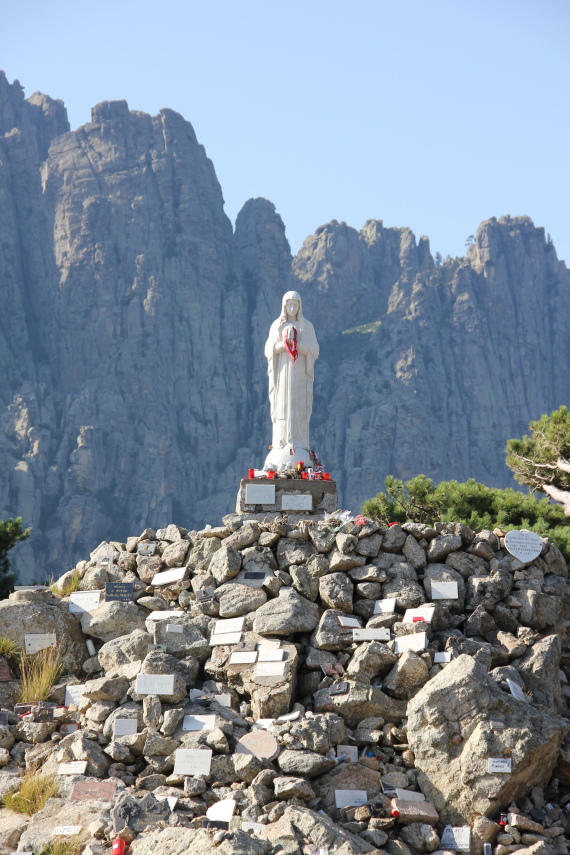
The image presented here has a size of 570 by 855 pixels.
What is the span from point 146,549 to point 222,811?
5.10 m

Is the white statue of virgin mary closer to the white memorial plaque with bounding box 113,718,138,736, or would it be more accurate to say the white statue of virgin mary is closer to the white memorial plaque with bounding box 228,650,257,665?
the white memorial plaque with bounding box 228,650,257,665

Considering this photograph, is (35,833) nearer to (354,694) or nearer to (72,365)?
(354,694)

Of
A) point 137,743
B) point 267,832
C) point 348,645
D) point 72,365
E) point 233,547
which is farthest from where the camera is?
point 72,365

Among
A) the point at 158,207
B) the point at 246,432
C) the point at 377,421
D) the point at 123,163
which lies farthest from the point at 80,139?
the point at 377,421

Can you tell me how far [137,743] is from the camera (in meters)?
10.7

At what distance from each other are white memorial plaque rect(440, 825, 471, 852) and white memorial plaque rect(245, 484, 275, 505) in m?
6.28

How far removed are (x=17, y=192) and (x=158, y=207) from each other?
14.6 m

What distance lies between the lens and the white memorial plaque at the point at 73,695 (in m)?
11.9

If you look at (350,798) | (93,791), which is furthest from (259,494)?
(93,791)

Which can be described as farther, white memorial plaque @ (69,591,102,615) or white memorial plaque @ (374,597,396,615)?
white memorial plaque @ (69,591,102,615)

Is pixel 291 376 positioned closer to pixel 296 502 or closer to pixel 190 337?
pixel 296 502

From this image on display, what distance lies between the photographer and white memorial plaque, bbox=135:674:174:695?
11.2m

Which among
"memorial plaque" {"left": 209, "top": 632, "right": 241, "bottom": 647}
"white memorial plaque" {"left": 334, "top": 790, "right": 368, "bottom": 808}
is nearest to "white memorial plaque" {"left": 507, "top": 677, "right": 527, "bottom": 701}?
"white memorial plaque" {"left": 334, "top": 790, "right": 368, "bottom": 808}

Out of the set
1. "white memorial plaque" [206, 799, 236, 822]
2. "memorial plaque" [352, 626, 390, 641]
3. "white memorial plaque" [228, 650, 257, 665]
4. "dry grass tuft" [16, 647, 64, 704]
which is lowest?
"white memorial plaque" [206, 799, 236, 822]
